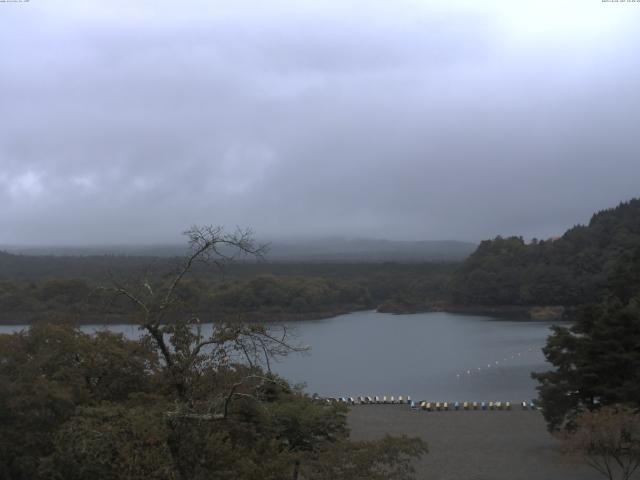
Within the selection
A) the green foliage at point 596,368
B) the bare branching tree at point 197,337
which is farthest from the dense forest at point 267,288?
the bare branching tree at point 197,337

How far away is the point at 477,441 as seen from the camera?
562 inches

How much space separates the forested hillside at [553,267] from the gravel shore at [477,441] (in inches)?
1235

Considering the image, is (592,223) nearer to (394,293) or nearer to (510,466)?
(394,293)

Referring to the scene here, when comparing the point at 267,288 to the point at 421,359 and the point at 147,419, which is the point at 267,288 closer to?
the point at 421,359

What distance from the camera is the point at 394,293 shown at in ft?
191

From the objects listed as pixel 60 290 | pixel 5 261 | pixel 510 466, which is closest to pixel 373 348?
pixel 60 290

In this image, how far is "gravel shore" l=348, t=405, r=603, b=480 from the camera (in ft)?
38.1

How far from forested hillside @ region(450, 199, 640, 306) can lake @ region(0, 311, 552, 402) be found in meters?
5.90

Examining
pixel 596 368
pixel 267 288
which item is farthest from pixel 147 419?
pixel 267 288

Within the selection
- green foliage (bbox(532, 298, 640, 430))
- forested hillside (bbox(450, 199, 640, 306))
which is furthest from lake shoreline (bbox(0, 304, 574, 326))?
green foliage (bbox(532, 298, 640, 430))

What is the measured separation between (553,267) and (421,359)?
2429 centimetres

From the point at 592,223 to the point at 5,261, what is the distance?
53.4 m

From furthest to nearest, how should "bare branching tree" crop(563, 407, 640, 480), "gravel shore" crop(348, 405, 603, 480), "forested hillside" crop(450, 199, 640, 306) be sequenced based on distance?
"forested hillside" crop(450, 199, 640, 306)
"gravel shore" crop(348, 405, 603, 480)
"bare branching tree" crop(563, 407, 640, 480)

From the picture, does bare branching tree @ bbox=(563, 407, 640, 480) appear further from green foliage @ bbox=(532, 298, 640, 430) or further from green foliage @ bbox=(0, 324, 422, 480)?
green foliage @ bbox=(0, 324, 422, 480)
